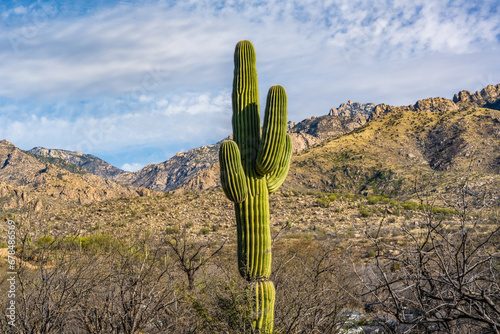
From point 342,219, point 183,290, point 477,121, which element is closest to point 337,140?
point 477,121

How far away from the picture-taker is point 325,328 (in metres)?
7.63

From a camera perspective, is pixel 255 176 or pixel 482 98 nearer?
pixel 255 176

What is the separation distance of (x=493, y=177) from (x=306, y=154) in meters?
32.1

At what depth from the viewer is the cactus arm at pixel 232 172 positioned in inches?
275

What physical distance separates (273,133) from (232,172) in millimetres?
1062

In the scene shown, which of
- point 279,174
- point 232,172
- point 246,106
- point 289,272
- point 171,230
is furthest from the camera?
point 171,230

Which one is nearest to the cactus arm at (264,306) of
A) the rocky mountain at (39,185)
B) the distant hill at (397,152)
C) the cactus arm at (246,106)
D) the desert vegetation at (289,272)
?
the desert vegetation at (289,272)

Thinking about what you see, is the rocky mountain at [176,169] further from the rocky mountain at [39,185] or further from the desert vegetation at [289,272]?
the desert vegetation at [289,272]

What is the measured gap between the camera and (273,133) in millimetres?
7273

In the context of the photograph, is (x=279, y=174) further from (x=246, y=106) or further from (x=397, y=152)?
(x=397, y=152)

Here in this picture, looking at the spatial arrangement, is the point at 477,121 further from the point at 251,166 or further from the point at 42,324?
the point at 42,324

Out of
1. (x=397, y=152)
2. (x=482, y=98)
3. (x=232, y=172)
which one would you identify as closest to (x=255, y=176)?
(x=232, y=172)

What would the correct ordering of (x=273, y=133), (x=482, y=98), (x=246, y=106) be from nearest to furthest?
(x=273, y=133)
(x=246, y=106)
(x=482, y=98)

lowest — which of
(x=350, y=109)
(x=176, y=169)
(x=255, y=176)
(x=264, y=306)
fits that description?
(x=264, y=306)
